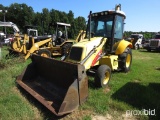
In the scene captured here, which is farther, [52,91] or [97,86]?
[97,86]

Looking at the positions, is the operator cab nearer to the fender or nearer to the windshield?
the windshield

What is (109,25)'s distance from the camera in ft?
25.4

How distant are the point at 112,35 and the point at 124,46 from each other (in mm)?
691

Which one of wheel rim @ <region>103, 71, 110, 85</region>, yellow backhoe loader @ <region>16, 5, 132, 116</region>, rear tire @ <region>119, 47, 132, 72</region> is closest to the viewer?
yellow backhoe loader @ <region>16, 5, 132, 116</region>

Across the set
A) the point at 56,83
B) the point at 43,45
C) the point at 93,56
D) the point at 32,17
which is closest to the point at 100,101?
the point at 56,83

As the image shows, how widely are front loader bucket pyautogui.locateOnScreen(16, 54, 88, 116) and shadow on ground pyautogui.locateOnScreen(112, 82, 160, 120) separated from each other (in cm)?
118

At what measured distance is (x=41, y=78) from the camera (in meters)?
6.52

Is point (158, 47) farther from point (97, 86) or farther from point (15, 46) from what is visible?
point (97, 86)

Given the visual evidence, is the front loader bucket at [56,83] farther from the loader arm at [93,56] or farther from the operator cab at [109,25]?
the operator cab at [109,25]

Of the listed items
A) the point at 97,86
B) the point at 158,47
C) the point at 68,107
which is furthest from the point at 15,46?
the point at 158,47

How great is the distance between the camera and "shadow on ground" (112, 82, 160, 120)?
5074 millimetres

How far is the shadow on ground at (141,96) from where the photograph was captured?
5074 millimetres

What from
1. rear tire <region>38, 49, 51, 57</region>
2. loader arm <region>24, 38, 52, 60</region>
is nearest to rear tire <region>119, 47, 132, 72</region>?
rear tire <region>38, 49, 51, 57</region>

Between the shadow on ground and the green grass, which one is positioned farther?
the shadow on ground
